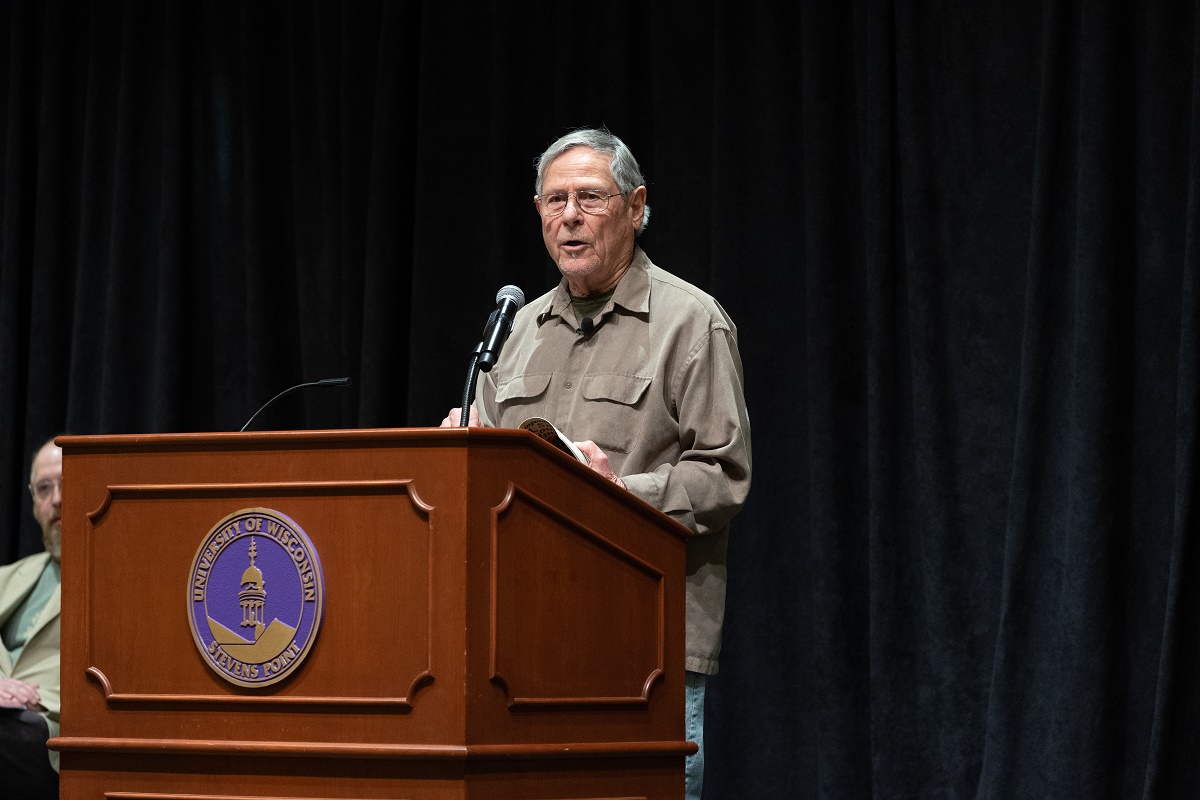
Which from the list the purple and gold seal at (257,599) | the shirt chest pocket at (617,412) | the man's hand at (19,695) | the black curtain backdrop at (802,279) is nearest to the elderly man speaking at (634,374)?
the shirt chest pocket at (617,412)

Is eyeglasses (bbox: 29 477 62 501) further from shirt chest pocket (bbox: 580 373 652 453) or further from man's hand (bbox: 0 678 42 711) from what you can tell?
shirt chest pocket (bbox: 580 373 652 453)

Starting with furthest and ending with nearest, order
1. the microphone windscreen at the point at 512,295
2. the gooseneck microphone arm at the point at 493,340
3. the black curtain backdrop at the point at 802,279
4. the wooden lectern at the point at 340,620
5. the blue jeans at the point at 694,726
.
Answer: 1. the black curtain backdrop at the point at 802,279
2. the blue jeans at the point at 694,726
3. the microphone windscreen at the point at 512,295
4. the gooseneck microphone arm at the point at 493,340
5. the wooden lectern at the point at 340,620

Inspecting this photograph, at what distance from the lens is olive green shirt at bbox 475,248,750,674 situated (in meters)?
2.44

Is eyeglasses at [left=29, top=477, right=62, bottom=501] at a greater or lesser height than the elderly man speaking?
lesser

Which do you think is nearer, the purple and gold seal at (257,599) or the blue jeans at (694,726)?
the purple and gold seal at (257,599)

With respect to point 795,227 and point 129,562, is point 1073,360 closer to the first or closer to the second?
point 795,227

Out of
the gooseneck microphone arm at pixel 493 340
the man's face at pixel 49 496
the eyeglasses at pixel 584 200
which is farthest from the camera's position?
the man's face at pixel 49 496

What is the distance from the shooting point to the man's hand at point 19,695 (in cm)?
348

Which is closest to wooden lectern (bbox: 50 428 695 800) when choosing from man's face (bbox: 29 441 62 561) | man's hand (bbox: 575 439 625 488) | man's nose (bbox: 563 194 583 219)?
man's hand (bbox: 575 439 625 488)

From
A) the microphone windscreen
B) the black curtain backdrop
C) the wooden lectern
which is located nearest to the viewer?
the wooden lectern

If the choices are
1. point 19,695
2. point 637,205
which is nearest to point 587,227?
point 637,205

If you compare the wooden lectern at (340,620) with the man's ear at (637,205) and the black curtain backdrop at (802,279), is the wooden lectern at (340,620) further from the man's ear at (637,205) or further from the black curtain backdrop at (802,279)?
the black curtain backdrop at (802,279)

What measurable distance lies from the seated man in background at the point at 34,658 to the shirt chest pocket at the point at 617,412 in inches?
53.1

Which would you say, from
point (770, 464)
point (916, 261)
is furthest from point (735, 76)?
point (770, 464)
